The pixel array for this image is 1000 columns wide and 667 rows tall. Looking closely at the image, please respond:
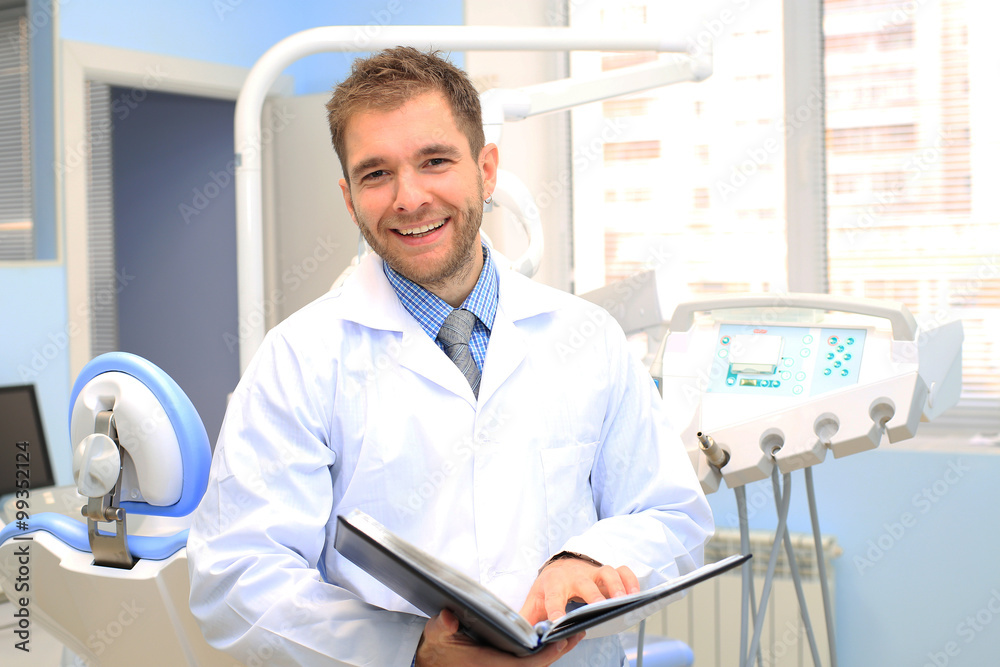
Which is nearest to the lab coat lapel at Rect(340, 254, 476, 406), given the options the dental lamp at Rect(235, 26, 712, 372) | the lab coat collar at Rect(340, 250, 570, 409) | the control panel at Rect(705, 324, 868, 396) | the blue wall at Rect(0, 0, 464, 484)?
the lab coat collar at Rect(340, 250, 570, 409)

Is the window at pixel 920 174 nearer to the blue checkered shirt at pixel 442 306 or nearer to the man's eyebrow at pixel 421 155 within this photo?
the blue checkered shirt at pixel 442 306

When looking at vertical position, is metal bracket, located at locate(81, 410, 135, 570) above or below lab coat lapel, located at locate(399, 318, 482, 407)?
below

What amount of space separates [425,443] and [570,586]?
0.26 m

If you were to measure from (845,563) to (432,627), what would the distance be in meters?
1.97

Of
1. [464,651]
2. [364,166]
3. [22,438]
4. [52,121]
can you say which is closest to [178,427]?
[364,166]

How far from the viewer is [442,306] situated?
1.21 m

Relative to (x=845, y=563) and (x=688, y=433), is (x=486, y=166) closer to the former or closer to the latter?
(x=688, y=433)

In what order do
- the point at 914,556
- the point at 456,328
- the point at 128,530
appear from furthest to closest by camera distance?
the point at 914,556 < the point at 128,530 < the point at 456,328

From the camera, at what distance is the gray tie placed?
120 cm

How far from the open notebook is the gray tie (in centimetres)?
35

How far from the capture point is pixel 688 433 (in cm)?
166

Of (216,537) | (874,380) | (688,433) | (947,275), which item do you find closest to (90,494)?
(216,537)

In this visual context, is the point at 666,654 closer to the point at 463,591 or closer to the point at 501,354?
the point at 501,354

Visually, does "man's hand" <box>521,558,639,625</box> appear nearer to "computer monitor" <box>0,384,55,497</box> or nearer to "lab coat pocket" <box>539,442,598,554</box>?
"lab coat pocket" <box>539,442,598,554</box>
